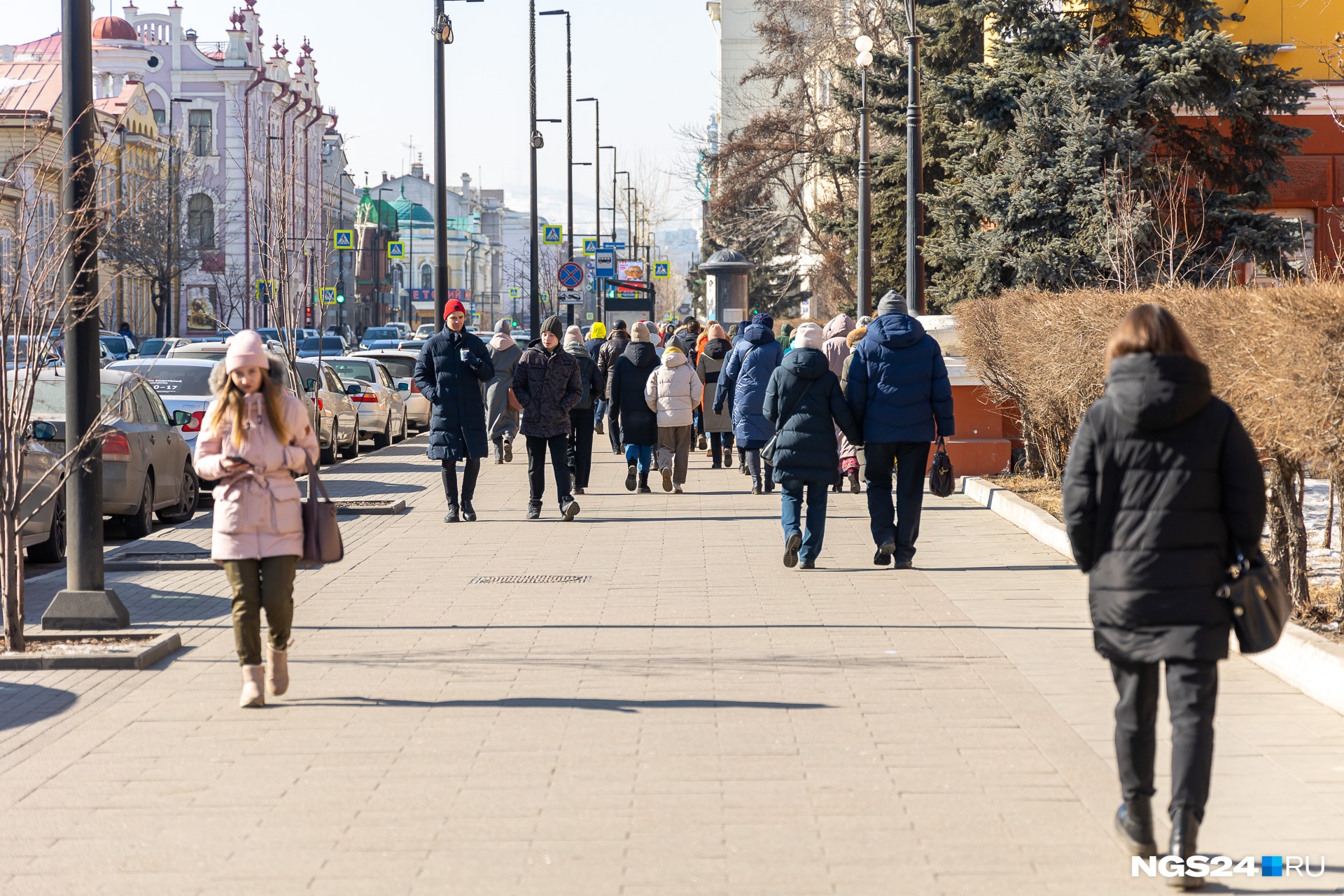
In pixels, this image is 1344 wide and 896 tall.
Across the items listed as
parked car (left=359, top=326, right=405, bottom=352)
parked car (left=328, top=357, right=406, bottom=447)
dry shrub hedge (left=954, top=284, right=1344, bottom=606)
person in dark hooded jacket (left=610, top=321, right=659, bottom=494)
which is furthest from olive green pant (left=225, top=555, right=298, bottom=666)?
parked car (left=359, top=326, right=405, bottom=352)

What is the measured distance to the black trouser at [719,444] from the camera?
21.3 m

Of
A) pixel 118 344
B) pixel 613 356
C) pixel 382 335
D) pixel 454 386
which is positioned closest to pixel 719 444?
pixel 613 356

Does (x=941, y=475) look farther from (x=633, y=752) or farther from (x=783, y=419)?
(x=633, y=752)

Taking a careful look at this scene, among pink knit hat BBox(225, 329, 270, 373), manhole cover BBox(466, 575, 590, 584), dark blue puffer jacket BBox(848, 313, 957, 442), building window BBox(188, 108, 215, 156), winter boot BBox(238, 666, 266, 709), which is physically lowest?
manhole cover BBox(466, 575, 590, 584)

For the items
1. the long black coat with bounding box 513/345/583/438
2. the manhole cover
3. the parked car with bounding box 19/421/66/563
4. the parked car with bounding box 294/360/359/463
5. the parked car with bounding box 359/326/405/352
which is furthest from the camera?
the parked car with bounding box 359/326/405/352

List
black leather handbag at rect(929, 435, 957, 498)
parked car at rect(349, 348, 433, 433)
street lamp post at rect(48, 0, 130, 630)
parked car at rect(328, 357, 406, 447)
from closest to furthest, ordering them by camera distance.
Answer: street lamp post at rect(48, 0, 130, 630) < black leather handbag at rect(929, 435, 957, 498) < parked car at rect(328, 357, 406, 447) < parked car at rect(349, 348, 433, 433)

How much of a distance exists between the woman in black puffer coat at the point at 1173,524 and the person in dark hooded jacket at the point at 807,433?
6.59 m

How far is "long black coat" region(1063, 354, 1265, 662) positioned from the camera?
4.75 m

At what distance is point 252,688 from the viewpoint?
283 inches

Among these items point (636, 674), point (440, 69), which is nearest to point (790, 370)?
point (636, 674)

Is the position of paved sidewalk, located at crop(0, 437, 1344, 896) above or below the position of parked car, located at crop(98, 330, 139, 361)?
below

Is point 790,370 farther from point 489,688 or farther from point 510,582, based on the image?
point 489,688

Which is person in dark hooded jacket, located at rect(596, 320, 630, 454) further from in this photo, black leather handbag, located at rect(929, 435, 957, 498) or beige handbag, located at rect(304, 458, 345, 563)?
beige handbag, located at rect(304, 458, 345, 563)

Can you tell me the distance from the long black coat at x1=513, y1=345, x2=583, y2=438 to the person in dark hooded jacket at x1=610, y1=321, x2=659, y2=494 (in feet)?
9.18
